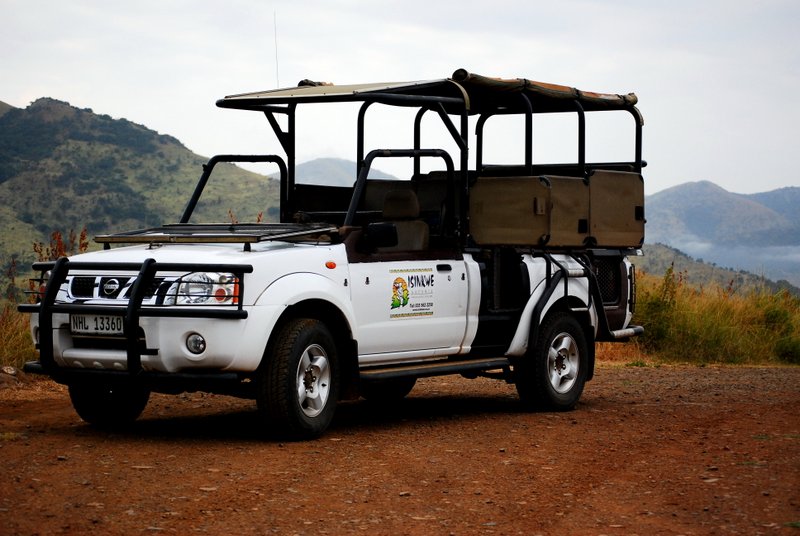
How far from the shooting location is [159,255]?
896 centimetres

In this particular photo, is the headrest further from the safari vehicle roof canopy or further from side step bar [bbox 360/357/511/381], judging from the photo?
side step bar [bbox 360/357/511/381]

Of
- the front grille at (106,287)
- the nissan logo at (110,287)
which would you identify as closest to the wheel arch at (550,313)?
the front grille at (106,287)

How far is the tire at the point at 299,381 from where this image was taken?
343 inches

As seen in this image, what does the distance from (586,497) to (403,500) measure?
0.99 m

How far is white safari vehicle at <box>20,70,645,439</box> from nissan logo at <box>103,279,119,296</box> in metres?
0.01

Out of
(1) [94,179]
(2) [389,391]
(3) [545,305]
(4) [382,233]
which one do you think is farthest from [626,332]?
(1) [94,179]

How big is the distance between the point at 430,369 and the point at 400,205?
4.26 ft

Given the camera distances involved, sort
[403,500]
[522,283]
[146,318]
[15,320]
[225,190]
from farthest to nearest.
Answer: [225,190], [15,320], [522,283], [146,318], [403,500]

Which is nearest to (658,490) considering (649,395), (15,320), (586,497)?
(586,497)

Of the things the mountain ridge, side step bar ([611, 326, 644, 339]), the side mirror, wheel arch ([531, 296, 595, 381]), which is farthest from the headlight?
the mountain ridge

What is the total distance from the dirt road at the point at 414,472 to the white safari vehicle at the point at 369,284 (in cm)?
43

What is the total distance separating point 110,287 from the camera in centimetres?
884

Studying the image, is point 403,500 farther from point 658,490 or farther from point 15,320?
point 15,320

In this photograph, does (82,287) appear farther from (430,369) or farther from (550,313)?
(550,313)
